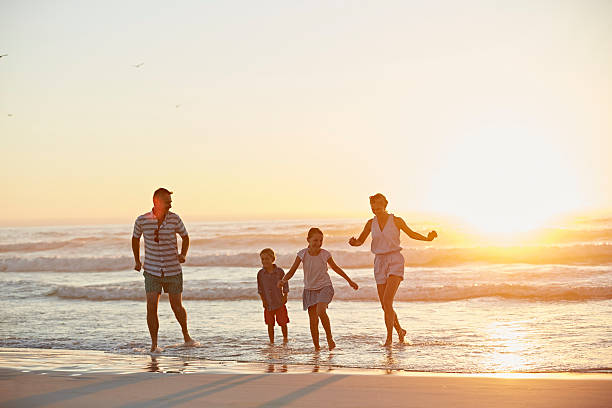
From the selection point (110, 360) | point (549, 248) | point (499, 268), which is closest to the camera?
point (110, 360)

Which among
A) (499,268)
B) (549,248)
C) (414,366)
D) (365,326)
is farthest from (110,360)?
(549,248)

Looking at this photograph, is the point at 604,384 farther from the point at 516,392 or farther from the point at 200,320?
the point at 200,320

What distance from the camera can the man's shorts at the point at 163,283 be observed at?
827 centimetres

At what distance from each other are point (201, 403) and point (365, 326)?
5.32 m

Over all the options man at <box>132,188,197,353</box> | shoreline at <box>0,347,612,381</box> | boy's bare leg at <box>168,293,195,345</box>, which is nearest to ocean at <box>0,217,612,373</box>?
shoreline at <box>0,347,612,381</box>

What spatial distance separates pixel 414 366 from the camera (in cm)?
705

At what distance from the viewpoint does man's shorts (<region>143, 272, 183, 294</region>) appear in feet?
27.1

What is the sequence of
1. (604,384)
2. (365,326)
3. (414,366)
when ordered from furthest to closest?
(365,326), (414,366), (604,384)

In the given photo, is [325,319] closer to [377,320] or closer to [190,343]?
[190,343]

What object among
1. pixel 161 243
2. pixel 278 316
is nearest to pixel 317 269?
pixel 278 316

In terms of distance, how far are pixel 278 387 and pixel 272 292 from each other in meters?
3.21

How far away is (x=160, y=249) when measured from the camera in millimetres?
8242

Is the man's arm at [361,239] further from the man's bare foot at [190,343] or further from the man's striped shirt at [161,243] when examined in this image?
the man's bare foot at [190,343]

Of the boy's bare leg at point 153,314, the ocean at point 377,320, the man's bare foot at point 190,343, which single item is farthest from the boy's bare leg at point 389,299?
the boy's bare leg at point 153,314
